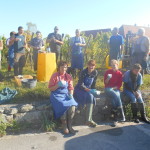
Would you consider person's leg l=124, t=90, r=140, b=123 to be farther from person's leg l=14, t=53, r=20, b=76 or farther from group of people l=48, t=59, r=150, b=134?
person's leg l=14, t=53, r=20, b=76

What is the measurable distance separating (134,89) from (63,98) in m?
1.98

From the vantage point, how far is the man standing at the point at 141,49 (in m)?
7.10

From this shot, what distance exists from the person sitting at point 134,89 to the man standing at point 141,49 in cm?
160

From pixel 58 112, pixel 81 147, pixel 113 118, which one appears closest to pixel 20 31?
pixel 58 112

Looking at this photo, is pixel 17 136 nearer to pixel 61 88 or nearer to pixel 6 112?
pixel 6 112

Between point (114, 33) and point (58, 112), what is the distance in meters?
4.40

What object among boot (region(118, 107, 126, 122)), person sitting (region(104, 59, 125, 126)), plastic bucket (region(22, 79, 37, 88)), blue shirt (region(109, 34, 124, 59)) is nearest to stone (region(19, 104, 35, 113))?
plastic bucket (region(22, 79, 37, 88))

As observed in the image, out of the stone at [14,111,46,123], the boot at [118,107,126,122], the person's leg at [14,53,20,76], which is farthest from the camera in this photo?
the person's leg at [14,53,20,76]

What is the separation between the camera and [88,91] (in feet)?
17.7

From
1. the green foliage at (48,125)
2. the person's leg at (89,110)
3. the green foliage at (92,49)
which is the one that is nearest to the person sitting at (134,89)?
the person's leg at (89,110)

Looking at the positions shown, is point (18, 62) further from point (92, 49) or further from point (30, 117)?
point (92, 49)

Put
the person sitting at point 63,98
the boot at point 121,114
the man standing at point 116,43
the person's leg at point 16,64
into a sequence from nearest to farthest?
the person sitting at point 63,98 < the boot at point 121,114 < the person's leg at point 16,64 < the man standing at point 116,43

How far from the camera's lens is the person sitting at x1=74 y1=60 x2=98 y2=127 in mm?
5242

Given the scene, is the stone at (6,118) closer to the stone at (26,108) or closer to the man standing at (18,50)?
the stone at (26,108)
